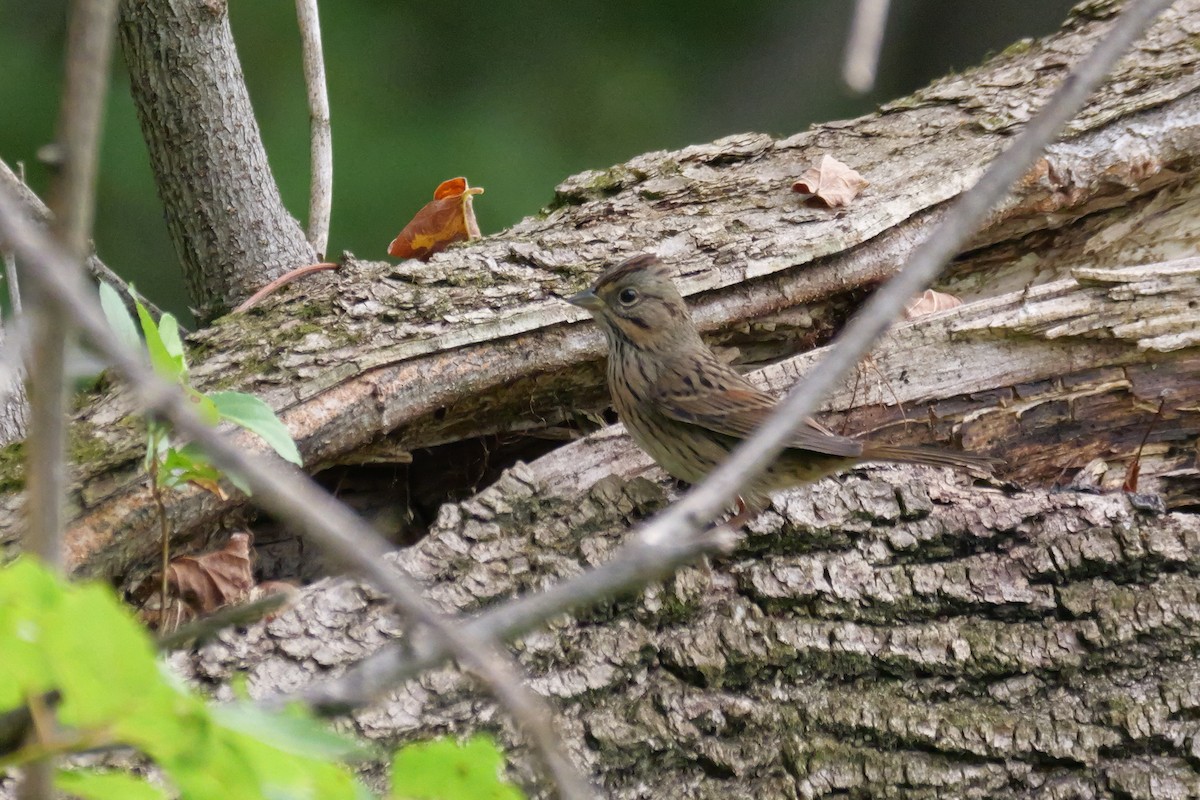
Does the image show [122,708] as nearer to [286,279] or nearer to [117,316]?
[117,316]

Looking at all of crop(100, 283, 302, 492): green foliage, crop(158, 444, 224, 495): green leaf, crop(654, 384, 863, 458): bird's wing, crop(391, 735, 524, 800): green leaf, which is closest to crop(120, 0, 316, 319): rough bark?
crop(654, 384, 863, 458): bird's wing

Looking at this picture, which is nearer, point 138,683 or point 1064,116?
point 138,683

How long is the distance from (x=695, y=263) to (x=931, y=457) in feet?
3.23

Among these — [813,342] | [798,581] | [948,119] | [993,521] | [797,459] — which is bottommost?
[798,581]

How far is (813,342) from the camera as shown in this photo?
13.3 ft

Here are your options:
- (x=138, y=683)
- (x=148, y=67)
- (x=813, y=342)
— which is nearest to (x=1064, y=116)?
(x=138, y=683)

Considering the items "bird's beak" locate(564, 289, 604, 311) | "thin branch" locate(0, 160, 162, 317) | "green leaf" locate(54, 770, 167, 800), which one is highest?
"bird's beak" locate(564, 289, 604, 311)

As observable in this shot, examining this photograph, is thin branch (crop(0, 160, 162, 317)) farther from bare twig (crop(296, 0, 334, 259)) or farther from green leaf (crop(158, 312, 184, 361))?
green leaf (crop(158, 312, 184, 361))

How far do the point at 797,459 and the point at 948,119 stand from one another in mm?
1612

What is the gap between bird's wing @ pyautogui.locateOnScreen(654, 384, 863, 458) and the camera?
3816 millimetres

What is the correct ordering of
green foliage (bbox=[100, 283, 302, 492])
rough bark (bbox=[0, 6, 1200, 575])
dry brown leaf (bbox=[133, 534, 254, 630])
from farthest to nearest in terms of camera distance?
rough bark (bbox=[0, 6, 1200, 575])
dry brown leaf (bbox=[133, 534, 254, 630])
green foliage (bbox=[100, 283, 302, 492])

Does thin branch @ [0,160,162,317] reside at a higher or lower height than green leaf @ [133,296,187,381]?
higher

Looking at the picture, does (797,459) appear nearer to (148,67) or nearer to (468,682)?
(468,682)

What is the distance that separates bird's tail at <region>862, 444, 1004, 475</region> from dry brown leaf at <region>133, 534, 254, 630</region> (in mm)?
1762
